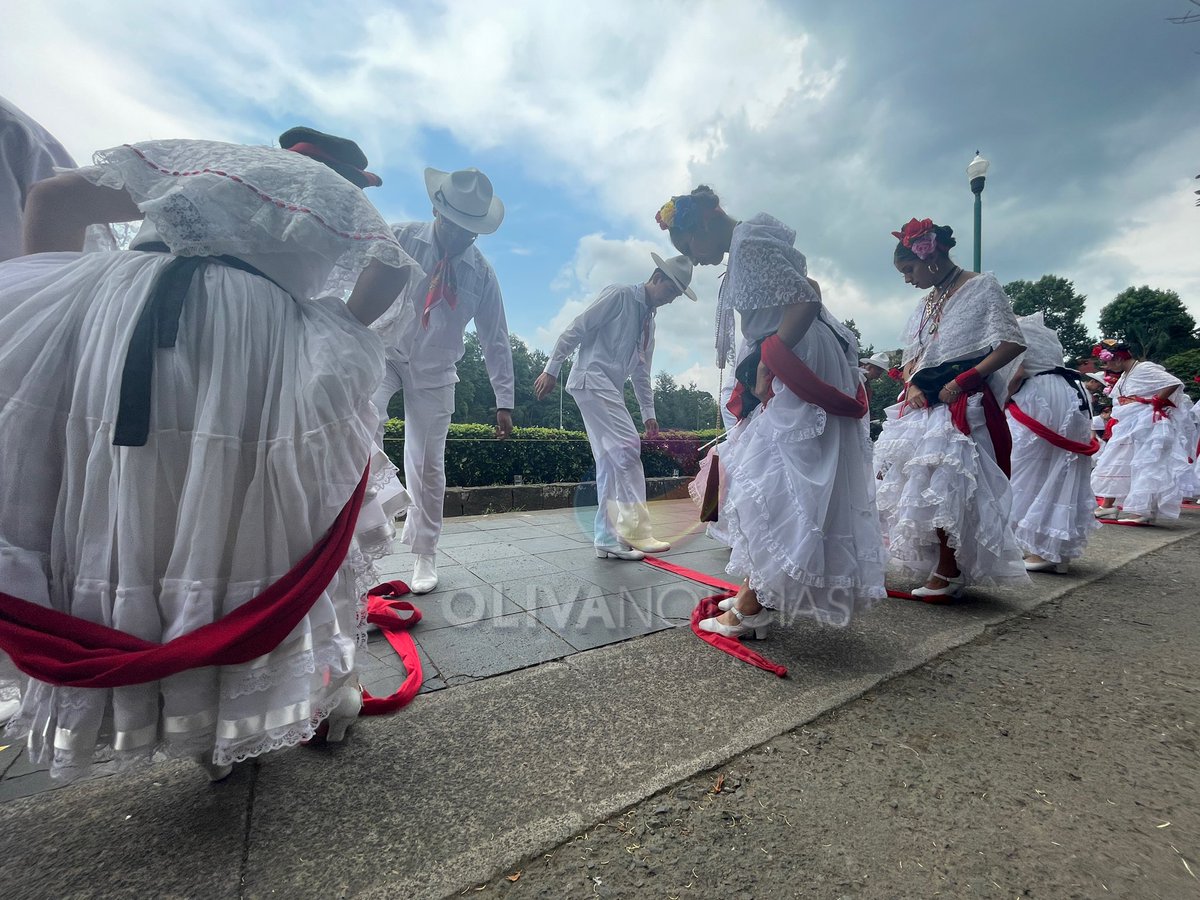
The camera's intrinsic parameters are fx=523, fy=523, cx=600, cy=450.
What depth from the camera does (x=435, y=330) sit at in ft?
9.57

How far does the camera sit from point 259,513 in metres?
1.21

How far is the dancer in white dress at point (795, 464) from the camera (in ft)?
6.95

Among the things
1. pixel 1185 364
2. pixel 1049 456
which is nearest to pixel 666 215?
pixel 1049 456

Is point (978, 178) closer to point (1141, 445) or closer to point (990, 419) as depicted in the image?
point (1141, 445)

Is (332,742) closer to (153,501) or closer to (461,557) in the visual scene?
(153,501)

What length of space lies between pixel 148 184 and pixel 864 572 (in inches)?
102

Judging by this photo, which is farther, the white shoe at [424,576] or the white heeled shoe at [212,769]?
the white shoe at [424,576]

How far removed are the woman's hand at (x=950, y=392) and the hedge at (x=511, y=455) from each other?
386 centimetres

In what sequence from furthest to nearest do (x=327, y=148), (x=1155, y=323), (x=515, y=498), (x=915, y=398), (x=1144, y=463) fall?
1. (x=1155, y=323)
2. (x=515, y=498)
3. (x=1144, y=463)
4. (x=915, y=398)
5. (x=327, y=148)

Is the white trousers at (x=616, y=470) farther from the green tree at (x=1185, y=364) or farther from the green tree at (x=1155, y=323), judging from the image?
the green tree at (x=1155, y=323)

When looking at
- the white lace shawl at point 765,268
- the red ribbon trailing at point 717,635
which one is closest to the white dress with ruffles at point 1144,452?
the red ribbon trailing at point 717,635

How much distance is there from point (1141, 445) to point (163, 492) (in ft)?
29.3

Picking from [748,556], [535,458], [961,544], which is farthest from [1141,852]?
[535,458]

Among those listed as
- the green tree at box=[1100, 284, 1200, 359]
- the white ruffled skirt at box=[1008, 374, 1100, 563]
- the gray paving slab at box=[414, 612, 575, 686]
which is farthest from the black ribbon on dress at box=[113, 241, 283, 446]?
the green tree at box=[1100, 284, 1200, 359]
